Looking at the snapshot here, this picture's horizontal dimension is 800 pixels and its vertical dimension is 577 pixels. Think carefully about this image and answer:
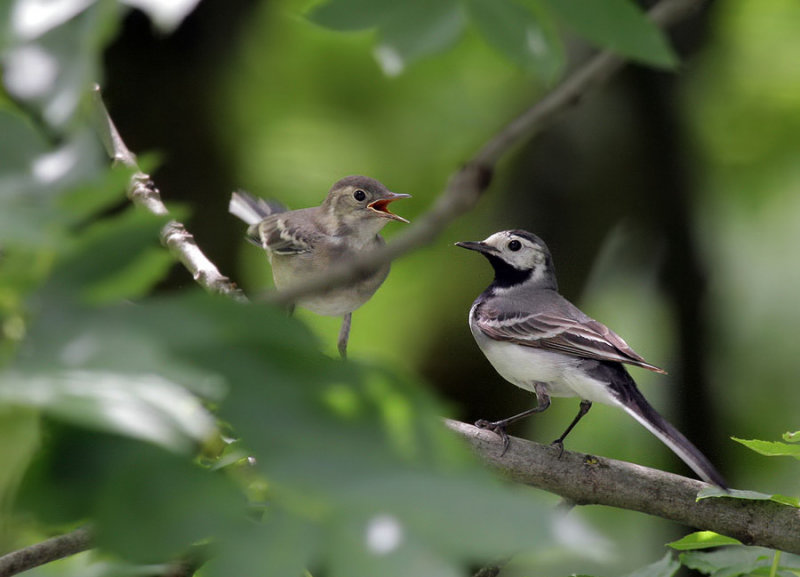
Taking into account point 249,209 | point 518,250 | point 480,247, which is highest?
point 249,209

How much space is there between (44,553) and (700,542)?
63.5 inches

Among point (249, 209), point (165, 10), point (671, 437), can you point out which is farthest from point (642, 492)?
point (249, 209)

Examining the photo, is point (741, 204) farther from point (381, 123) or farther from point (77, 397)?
point (77, 397)

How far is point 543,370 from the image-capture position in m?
5.03

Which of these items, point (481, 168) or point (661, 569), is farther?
point (661, 569)

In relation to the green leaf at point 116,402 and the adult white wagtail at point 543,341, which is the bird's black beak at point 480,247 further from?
the green leaf at point 116,402

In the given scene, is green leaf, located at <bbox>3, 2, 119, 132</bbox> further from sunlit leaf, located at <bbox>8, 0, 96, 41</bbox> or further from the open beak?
the open beak

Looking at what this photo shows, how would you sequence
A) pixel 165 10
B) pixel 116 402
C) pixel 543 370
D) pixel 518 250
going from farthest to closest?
pixel 518 250 < pixel 543 370 < pixel 165 10 < pixel 116 402

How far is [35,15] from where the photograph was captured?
109 cm

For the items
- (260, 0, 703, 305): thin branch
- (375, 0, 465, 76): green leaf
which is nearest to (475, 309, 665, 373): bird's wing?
(260, 0, 703, 305): thin branch

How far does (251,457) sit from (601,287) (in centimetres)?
702

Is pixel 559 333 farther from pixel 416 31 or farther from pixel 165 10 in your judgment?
pixel 165 10

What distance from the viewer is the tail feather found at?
3607 mm

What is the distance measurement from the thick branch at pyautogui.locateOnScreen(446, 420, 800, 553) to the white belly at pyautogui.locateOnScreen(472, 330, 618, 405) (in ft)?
5.64
